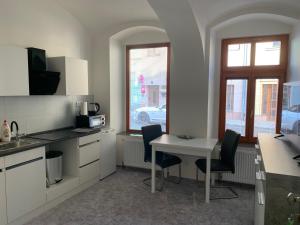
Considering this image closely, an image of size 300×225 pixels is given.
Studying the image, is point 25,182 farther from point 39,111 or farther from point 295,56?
point 295,56

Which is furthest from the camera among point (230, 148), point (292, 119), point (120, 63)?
point (120, 63)

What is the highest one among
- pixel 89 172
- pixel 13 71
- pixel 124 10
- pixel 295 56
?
pixel 124 10

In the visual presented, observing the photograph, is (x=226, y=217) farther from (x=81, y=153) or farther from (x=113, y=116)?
(x=113, y=116)

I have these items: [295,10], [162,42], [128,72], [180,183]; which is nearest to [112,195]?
[180,183]

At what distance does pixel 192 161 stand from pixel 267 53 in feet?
7.10

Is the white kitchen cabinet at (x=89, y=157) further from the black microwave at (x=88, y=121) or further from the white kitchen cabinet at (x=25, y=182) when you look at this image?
the white kitchen cabinet at (x=25, y=182)

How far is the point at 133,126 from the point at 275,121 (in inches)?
104

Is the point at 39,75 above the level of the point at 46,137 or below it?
above

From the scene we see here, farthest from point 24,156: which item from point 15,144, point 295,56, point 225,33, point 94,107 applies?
point 295,56

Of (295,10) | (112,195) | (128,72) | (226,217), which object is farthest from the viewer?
(128,72)

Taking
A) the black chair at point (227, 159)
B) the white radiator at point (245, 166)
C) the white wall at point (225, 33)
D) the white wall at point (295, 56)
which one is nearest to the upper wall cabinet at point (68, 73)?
the white wall at point (225, 33)

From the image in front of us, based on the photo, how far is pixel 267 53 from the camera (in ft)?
12.8

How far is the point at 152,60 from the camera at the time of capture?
468cm

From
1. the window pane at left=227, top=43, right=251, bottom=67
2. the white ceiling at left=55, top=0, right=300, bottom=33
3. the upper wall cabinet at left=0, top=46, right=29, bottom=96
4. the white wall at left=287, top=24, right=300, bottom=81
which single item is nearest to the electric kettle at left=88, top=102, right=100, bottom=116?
the white ceiling at left=55, top=0, right=300, bottom=33
